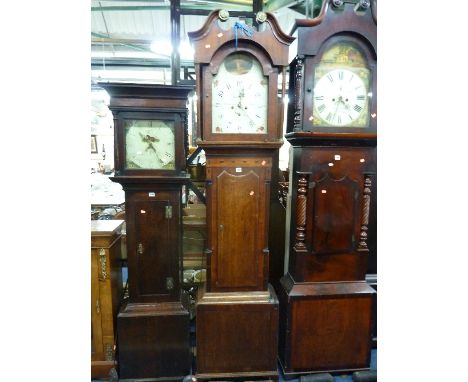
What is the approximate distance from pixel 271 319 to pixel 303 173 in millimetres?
936

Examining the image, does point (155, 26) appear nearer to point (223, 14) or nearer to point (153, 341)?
point (223, 14)

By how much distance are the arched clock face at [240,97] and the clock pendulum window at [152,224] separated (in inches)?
7.5

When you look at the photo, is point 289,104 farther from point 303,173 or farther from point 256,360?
point 256,360

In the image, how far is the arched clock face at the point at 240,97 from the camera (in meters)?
1.66

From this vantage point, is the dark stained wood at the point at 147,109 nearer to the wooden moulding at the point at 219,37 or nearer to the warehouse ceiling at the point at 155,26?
the wooden moulding at the point at 219,37

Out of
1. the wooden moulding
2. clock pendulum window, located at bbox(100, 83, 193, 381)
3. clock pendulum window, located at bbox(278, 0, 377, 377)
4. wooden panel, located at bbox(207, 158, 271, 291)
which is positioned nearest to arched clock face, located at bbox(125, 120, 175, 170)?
clock pendulum window, located at bbox(100, 83, 193, 381)

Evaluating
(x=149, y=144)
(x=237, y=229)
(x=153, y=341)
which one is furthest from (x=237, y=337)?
(x=149, y=144)

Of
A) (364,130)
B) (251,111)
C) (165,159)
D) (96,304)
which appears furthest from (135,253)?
(364,130)

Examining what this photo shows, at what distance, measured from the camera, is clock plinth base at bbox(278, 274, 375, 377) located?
185 cm

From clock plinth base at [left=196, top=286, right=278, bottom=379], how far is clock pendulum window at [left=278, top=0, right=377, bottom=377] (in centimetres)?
12

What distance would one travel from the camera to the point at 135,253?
1.81 metres

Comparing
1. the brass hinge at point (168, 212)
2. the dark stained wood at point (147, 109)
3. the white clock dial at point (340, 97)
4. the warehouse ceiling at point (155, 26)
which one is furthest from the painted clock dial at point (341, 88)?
the brass hinge at point (168, 212)

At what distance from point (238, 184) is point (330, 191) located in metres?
0.58

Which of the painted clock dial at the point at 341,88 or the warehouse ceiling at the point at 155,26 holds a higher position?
the warehouse ceiling at the point at 155,26
